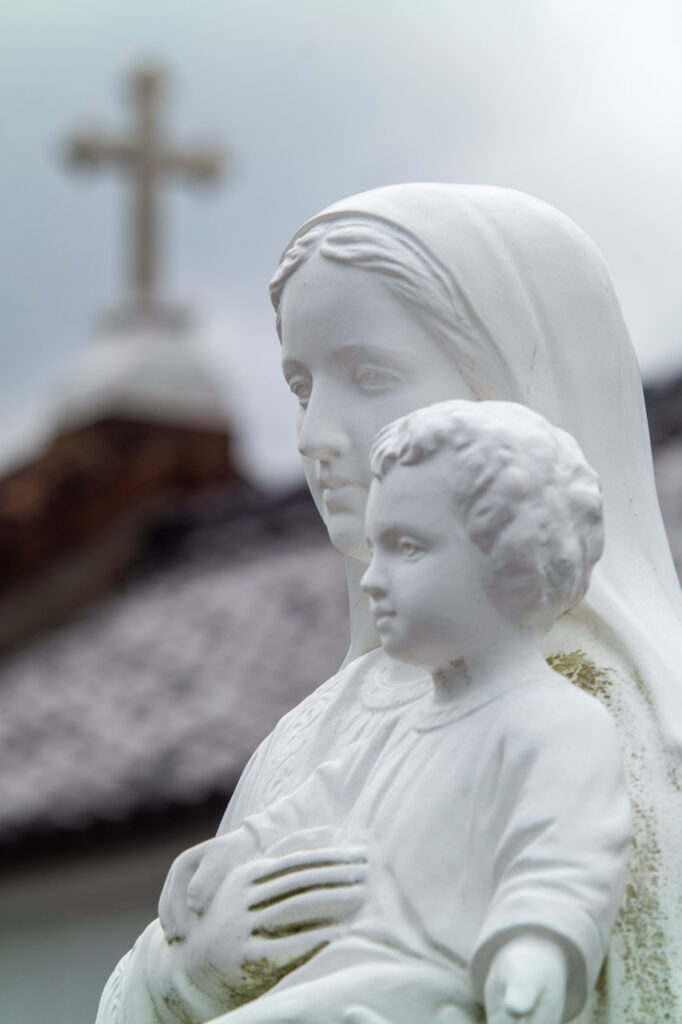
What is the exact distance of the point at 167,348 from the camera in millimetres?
20625

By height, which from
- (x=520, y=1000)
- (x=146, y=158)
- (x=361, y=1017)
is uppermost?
(x=520, y=1000)

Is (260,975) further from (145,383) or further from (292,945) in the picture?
(145,383)

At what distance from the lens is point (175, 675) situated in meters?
14.3

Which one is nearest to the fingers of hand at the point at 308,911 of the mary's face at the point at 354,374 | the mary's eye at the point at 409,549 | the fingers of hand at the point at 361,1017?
the fingers of hand at the point at 361,1017

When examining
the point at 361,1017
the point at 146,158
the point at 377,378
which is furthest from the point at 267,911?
the point at 146,158

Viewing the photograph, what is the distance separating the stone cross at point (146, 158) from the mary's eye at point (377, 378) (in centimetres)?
1584

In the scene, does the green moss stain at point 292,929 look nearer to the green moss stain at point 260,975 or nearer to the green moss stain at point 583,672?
the green moss stain at point 260,975

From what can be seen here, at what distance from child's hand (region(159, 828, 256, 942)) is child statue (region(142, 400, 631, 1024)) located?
67 millimetres

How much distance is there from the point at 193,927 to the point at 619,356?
4.46ft

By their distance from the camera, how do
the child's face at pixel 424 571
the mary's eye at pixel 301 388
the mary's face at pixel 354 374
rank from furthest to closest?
the mary's eye at pixel 301 388, the mary's face at pixel 354 374, the child's face at pixel 424 571

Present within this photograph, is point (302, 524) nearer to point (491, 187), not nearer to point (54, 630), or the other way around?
point (54, 630)

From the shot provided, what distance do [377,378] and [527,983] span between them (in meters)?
1.35

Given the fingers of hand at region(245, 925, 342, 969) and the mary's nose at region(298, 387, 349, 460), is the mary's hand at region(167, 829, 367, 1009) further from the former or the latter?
the mary's nose at region(298, 387, 349, 460)

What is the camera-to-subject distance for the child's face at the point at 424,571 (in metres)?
3.68
